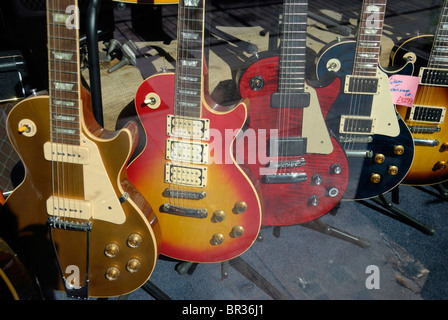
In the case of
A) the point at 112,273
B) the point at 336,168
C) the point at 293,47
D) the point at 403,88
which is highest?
the point at 293,47

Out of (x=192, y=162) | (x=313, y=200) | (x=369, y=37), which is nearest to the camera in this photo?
(x=192, y=162)

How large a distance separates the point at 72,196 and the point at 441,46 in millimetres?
1629

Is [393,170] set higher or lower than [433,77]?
lower

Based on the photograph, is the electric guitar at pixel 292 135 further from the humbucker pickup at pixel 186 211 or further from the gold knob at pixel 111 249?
the gold knob at pixel 111 249

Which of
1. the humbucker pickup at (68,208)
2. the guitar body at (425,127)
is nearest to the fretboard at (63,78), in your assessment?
the humbucker pickup at (68,208)

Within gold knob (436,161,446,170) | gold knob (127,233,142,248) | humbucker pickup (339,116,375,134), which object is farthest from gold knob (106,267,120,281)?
gold knob (436,161,446,170)

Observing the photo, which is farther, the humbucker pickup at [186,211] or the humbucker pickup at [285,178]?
the humbucker pickup at [285,178]

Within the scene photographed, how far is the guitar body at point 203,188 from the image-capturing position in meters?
1.42

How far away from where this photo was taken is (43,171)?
1290 mm

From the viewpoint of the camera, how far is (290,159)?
1656 mm

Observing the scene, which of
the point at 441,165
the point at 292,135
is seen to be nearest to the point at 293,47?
the point at 292,135

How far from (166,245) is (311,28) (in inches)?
65.9

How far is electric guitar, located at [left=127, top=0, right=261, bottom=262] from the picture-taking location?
1.39m

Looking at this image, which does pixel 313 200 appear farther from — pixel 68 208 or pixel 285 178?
pixel 68 208
